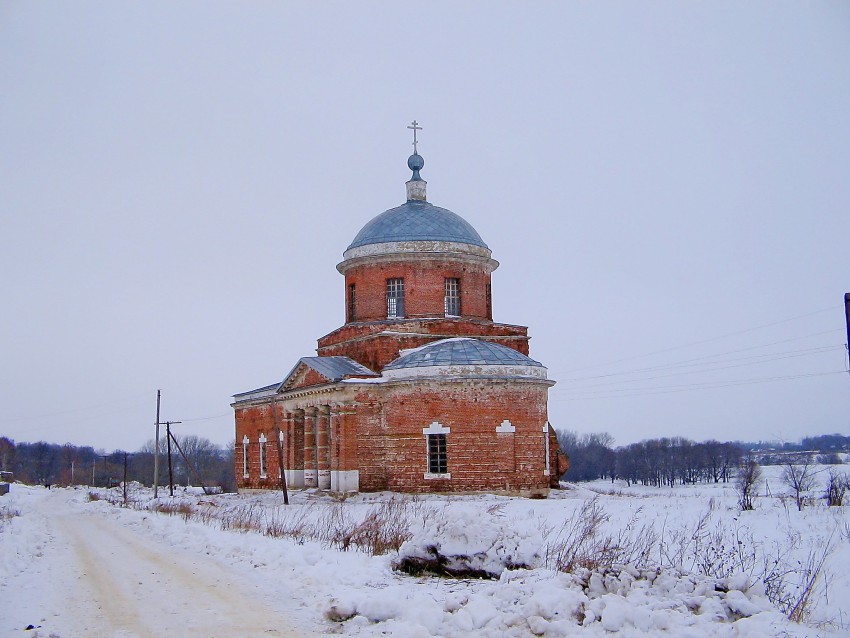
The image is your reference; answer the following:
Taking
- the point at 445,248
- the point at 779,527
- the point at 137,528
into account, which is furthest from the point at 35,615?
the point at 445,248

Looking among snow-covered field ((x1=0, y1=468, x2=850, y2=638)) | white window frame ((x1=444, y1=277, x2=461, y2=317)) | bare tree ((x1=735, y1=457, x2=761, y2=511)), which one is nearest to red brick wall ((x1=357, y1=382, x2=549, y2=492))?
white window frame ((x1=444, y1=277, x2=461, y2=317))

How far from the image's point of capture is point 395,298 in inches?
1149

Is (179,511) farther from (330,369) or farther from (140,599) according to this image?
(140,599)

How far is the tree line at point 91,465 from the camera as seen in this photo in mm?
96331

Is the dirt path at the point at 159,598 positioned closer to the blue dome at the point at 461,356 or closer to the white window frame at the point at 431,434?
the white window frame at the point at 431,434

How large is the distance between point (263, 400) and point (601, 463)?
71151 mm

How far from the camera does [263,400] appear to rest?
32.8 meters

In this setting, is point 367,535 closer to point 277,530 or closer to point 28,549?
point 277,530

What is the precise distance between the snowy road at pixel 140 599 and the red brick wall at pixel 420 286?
16.0 metres

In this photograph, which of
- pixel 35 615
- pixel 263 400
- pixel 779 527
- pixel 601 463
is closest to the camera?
pixel 35 615

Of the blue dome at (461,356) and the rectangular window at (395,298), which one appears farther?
the rectangular window at (395,298)

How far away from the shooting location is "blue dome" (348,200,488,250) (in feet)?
96.1

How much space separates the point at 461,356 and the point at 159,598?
55.6ft

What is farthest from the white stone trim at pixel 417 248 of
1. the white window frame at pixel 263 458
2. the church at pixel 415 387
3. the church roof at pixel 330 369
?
the white window frame at pixel 263 458
